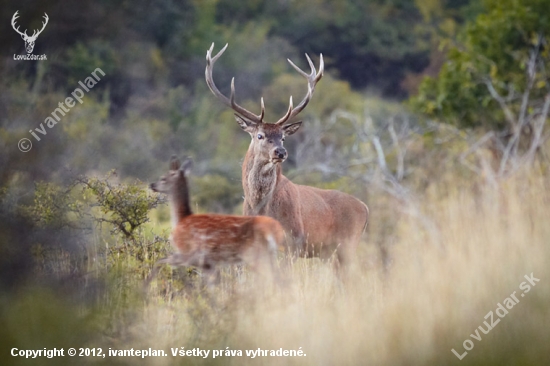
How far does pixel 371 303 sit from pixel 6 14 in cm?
670

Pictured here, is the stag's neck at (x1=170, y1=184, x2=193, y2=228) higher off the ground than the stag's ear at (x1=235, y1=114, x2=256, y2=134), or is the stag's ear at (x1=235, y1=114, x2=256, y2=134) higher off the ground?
the stag's ear at (x1=235, y1=114, x2=256, y2=134)

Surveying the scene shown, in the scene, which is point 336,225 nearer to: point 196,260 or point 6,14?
point 196,260

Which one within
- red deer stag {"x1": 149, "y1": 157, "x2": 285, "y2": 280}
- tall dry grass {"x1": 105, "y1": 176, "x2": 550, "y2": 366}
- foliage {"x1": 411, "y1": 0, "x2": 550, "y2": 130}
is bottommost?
tall dry grass {"x1": 105, "y1": 176, "x2": 550, "y2": 366}

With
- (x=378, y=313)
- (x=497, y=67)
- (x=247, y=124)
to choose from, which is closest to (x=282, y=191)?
(x=247, y=124)

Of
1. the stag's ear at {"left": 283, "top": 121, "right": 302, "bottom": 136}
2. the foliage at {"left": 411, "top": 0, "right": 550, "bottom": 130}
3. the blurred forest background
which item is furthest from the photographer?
the foliage at {"left": 411, "top": 0, "right": 550, "bottom": 130}

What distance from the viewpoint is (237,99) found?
1027 inches

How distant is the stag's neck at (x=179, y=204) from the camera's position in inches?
282

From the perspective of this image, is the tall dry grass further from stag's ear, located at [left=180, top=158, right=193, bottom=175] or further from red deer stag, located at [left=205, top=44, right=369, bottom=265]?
red deer stag, located at [left=205, top=44, right=369, bottom=265]

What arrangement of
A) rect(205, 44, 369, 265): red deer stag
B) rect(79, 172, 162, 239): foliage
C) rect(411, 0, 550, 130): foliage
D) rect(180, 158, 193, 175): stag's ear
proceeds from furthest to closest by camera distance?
rect(411, 0, 550, 130): foliage, rect(205, 44, 369, 265): red deer stag, rect(79, 172, 162, 239): foliage, rect(180, 158, 193, 175): stag's ear

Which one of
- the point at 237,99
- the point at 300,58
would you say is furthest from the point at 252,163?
the point at 300,58

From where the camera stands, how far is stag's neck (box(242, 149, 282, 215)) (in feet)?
28.5

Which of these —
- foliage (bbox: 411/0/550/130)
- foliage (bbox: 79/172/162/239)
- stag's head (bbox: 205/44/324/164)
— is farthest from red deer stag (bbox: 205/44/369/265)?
foliage (bbox: 411/0/550/130)

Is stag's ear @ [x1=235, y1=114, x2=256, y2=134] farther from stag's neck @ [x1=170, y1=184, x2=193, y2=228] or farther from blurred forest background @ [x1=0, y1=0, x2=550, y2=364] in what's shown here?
stag's neck @ [x1=170, y1=184, x2=193, y2=228]

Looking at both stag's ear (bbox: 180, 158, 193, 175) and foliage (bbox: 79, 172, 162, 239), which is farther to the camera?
foliage (bbox: 79, 172, 162, 239)
